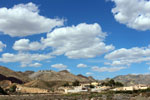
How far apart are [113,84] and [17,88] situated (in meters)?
82.3

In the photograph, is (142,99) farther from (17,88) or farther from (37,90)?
(17,88)

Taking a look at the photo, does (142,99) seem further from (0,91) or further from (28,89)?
(28,89)

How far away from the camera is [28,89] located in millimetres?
185875

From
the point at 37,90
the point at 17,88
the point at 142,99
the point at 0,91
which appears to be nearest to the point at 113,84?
the point at 37,90

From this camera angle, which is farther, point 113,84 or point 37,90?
point 113,84

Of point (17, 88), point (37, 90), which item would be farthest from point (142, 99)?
point (17, 88)

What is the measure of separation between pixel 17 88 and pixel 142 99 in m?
156

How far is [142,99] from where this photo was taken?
54438mm

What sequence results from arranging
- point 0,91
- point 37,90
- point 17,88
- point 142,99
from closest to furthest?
point 142,99 → point 0,91 → point 37,90 → point 17,88

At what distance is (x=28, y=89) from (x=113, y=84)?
236 ft

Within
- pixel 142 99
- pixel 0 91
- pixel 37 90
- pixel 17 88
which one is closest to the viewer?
pixel 142 99

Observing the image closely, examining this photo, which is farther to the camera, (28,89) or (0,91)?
(28,89)

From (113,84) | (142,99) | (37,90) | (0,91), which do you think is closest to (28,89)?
(37,90)

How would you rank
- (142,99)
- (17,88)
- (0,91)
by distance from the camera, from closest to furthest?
(142,99) < (0,91) < (17,88)
